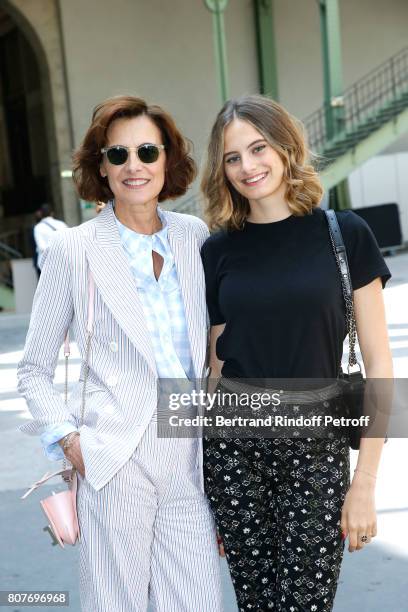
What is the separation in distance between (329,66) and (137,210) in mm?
17447

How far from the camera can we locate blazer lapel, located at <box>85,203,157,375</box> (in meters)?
2.47

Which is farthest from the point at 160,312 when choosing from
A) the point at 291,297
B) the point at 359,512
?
the point at 359,512

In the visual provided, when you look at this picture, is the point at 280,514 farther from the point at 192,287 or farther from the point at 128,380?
the point at 192,287

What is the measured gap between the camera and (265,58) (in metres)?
22.3

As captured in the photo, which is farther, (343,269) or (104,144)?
(104,144)

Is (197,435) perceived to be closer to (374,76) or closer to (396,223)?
(396,223)

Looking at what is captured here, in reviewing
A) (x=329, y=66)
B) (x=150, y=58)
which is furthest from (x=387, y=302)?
(x=150, y=58)

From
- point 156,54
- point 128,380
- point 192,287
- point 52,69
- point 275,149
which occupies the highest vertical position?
point 156,54

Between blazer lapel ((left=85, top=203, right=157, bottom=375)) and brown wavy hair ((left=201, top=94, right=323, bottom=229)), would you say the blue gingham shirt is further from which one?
brown wavy hair ((left=201, top=94, right=323, bottom=229))

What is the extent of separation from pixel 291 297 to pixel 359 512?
0.62 meters

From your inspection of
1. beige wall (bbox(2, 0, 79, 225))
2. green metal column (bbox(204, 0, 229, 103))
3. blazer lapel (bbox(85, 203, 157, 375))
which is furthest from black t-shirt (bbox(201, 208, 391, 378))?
beige wall (bbox(2, 0, 79, 225))

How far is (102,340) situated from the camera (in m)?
2.53

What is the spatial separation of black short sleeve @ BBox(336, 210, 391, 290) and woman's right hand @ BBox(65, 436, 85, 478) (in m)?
0.90

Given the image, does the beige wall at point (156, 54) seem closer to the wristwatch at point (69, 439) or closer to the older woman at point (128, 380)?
the older woman at point (128, 380)
